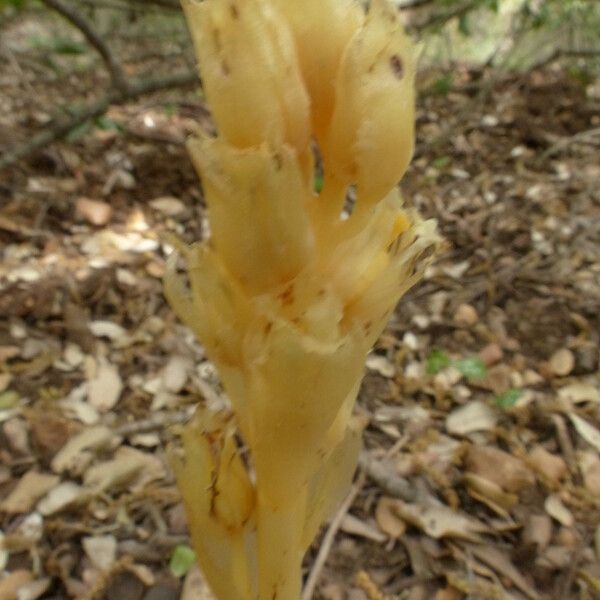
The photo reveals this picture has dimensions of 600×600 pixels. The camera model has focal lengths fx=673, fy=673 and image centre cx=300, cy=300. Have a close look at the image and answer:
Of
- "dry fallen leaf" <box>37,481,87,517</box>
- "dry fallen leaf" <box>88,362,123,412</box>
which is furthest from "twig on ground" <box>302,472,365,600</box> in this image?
"dry fallen leaf" <box>88,362,123,412</box>

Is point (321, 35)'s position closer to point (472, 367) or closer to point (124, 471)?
point (124, 471)

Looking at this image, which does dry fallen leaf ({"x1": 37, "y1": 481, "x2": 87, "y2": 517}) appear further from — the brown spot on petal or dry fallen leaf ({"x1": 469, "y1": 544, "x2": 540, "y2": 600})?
the brown spot on petal

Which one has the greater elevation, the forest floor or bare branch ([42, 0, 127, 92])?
bare branch ([42, 0, 127, 92])

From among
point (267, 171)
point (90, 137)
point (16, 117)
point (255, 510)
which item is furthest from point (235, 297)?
point (16, 117)

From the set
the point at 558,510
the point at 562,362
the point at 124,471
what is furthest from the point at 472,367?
the point at 124,471

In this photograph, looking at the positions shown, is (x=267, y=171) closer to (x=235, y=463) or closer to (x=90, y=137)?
(x=235, y=463)

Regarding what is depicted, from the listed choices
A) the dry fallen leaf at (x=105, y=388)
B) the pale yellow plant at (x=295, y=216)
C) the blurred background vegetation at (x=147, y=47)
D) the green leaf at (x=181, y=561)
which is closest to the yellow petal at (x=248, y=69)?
the pale yellow plant at (x=295, y=216)

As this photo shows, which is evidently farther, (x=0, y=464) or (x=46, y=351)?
(x=46, y=351)
